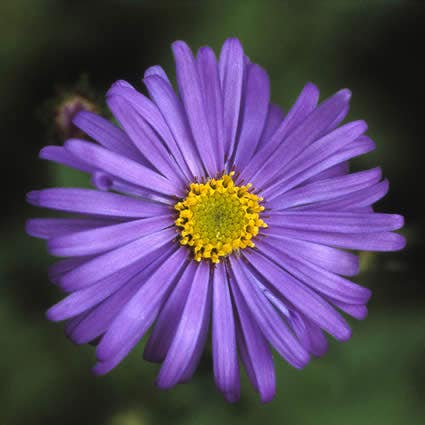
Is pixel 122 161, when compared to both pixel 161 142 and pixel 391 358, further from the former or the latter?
pixel 391 358

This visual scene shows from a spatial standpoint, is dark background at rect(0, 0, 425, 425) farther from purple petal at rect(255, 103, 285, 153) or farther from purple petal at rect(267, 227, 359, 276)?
purple petal at rect(255, 103, 285, 153)

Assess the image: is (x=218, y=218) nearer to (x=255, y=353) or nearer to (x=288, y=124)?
(x=288, y=124)

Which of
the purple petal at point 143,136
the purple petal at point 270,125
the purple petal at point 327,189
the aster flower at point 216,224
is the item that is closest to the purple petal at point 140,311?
the aster flower at point 216,224

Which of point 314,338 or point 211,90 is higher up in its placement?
point 211,90

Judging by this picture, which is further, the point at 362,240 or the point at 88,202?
the point at 362,240

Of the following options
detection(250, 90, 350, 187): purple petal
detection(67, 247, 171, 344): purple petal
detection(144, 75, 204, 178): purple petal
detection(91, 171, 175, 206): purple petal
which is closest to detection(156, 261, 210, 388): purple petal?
A: detection(67, 247, 171, 344): purple petal

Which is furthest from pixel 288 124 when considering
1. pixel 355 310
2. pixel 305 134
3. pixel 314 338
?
pixel 314 338

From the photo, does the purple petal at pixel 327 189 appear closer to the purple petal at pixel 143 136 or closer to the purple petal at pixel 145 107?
the purple petal at pixel 143 136
